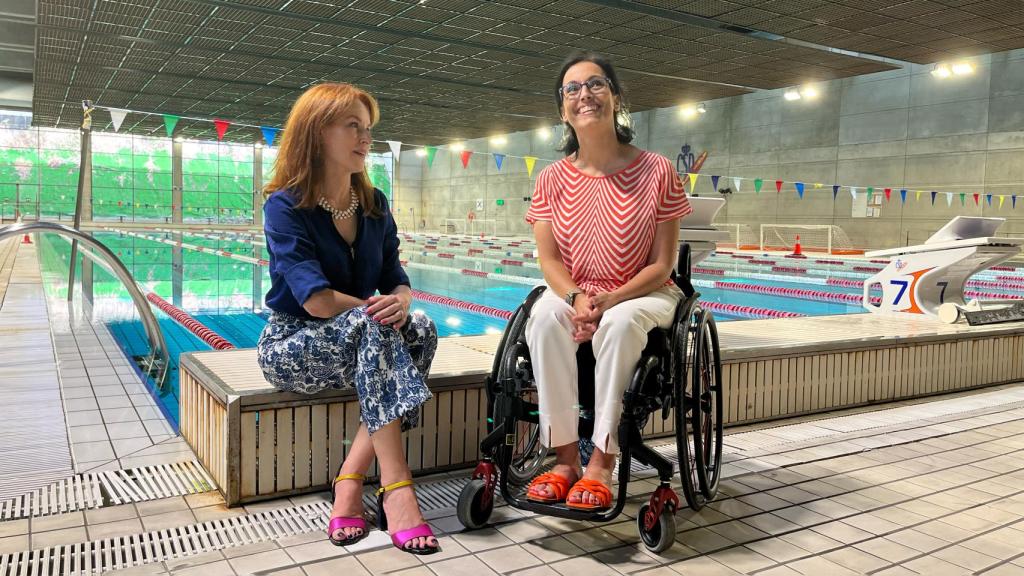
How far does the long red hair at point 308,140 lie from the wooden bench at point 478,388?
61 centimetres

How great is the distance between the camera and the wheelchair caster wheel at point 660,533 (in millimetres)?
1954

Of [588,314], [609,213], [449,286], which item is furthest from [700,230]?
[449,286]

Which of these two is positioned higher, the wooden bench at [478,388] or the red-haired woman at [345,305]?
the red-haired woman at [345,305]

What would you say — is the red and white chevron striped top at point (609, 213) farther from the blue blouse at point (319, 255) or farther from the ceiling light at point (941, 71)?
the ceiling light at point (941, 71)

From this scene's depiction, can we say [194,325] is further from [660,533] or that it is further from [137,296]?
[660,533]

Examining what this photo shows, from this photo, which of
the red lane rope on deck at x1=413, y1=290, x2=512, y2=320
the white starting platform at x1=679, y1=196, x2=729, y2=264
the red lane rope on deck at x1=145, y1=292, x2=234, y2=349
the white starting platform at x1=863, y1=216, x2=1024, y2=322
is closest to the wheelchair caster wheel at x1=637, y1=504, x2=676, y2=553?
the white starting platform at x1=679, y1=196, x2=729, y2=264

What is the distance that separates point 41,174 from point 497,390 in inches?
1251

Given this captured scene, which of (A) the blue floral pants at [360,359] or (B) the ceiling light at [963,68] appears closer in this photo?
(A) the blue floral pants at [360,359]

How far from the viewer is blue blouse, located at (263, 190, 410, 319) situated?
209 cm

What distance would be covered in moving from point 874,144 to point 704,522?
17416 mm

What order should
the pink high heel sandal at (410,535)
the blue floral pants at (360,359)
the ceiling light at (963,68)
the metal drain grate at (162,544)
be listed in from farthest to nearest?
the ceiling light at (963,68), the blue floral pants at (360,359), the pink high heel sandal at (410,535), the metal drain grate at (162,544)

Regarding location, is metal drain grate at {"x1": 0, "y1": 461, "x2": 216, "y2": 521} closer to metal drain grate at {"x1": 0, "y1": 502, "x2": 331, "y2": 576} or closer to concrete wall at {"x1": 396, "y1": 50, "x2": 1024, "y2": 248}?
metal drain grate at {"x1": 0, "y1": 502, "x2": 331, "y2": 576}

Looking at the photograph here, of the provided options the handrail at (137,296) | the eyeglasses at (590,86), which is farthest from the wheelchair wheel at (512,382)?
the handrail at (137,296)

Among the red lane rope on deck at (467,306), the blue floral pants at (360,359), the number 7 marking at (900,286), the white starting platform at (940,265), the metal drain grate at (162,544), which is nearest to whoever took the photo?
the metal drain grate at (162,544)
